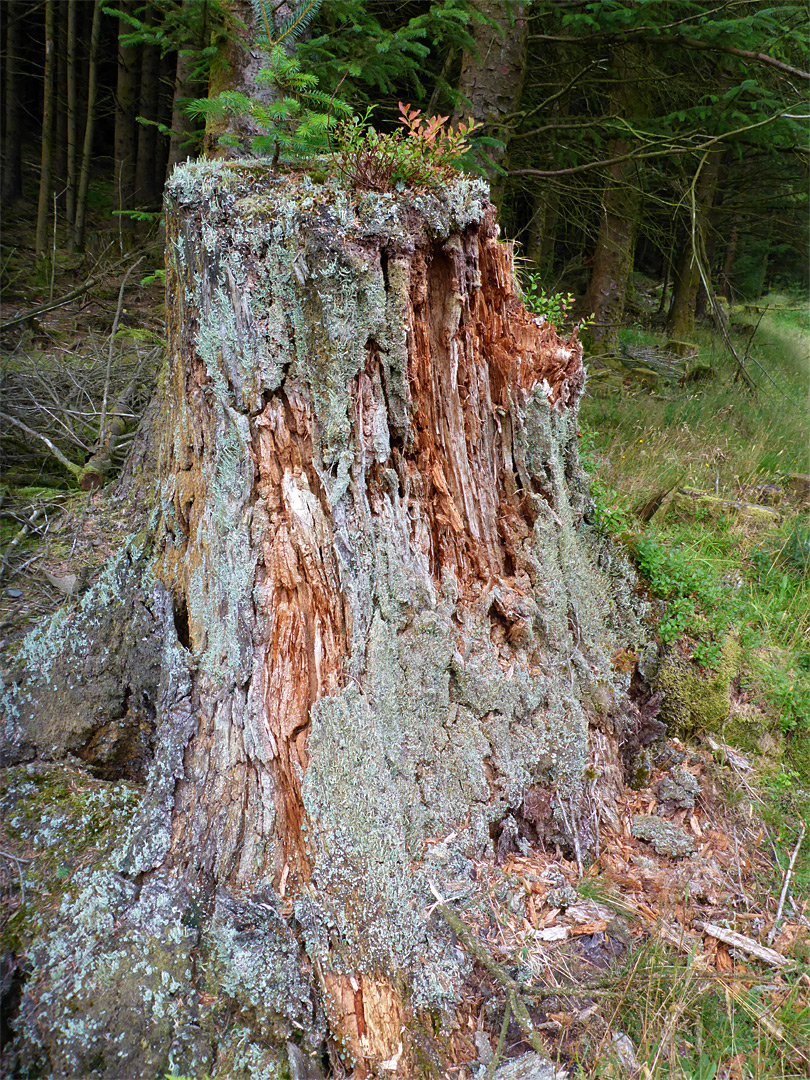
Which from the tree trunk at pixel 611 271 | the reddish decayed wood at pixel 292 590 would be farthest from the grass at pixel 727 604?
the tree trunk at pixel 611 271

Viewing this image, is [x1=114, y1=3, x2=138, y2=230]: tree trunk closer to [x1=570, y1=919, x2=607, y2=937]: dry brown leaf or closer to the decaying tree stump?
the decaying tree stump

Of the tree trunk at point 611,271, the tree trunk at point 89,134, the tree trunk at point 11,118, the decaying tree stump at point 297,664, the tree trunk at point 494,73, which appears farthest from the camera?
the tree trunk at point 11,118

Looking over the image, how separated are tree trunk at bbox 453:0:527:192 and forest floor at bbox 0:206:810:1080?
268cm

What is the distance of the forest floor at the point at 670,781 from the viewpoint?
6.85 ft

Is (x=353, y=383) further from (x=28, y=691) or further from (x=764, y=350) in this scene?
(x=764, y=350)

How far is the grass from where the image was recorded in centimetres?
206

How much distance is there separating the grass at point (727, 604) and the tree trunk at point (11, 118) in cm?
1074

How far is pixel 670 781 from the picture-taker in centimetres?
295

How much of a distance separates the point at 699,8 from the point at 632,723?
18.2 ft

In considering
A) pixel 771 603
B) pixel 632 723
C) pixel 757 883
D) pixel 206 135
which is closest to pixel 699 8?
pixel 206 135

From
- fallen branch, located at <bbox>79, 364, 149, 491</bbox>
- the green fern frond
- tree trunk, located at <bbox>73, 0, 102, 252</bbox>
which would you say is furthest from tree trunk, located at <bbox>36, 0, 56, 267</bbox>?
the green fern frond

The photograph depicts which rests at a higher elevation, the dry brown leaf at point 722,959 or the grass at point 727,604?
the grass at point 727,604

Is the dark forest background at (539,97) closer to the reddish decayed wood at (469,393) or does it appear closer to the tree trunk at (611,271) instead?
the tree trunk at (611,271)

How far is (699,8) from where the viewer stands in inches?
200
